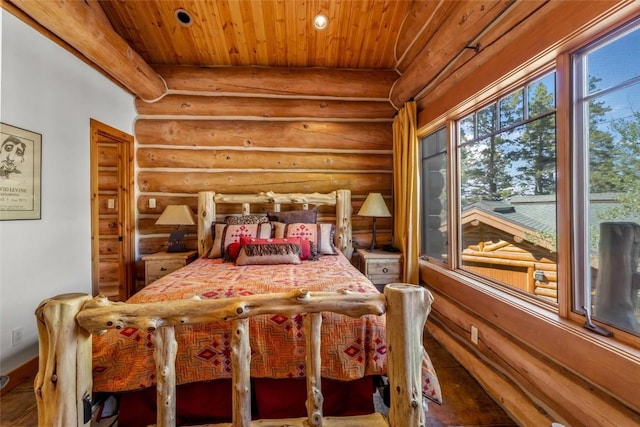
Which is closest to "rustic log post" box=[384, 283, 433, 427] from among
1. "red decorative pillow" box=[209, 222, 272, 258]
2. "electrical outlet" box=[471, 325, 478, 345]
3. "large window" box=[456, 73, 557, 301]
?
"large window" box=[456, 73, 557, 301]

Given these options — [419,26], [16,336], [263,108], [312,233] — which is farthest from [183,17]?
A: [16,336]

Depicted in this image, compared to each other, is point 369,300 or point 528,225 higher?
point 528,225

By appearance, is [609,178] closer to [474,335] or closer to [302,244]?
[474,335]

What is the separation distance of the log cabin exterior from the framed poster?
32.1 inches

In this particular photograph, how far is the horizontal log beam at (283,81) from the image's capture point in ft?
11.3

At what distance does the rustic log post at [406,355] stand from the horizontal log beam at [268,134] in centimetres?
274

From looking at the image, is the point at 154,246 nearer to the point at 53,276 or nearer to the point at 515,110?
the point at 53,276

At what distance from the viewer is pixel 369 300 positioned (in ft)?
3.97

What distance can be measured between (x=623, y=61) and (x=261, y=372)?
221 centimetres

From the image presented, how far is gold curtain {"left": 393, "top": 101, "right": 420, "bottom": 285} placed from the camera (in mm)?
3049

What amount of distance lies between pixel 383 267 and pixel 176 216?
7.98ft

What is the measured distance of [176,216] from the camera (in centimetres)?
322

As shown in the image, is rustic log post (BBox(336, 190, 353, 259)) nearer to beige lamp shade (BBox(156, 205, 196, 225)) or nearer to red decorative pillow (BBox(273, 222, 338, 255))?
red decorative pillow (BBox(273, 222, 338, 255))

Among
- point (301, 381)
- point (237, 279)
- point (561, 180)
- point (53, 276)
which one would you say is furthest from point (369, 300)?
point (53, 276)
